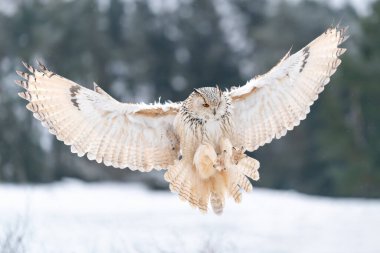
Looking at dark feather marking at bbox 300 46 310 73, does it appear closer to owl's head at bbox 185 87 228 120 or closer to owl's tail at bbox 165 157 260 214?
owl's head at bbox 185 87 228 120

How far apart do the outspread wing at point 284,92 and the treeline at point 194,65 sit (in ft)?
46.1

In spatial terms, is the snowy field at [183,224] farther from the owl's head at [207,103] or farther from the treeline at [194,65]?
the treeline at [194,65]

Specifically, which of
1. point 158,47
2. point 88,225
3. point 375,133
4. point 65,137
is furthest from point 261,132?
point 158,47

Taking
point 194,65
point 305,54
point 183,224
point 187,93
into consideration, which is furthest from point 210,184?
point 194,65

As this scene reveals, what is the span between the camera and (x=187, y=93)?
29.0 meters

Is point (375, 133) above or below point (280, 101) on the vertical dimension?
above

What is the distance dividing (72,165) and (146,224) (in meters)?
16.0

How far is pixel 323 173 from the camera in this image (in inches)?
1080

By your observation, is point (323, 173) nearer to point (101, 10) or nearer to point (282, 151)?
point (282, 151)

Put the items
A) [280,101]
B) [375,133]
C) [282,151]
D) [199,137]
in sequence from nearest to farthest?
[199,137], [280,101], [375,133], [282,151]

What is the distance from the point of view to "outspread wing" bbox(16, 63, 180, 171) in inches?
262

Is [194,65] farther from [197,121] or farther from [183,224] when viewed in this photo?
[197,121]

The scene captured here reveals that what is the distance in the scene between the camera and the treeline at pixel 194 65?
24.8 meters

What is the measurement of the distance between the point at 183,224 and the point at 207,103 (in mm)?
4497
